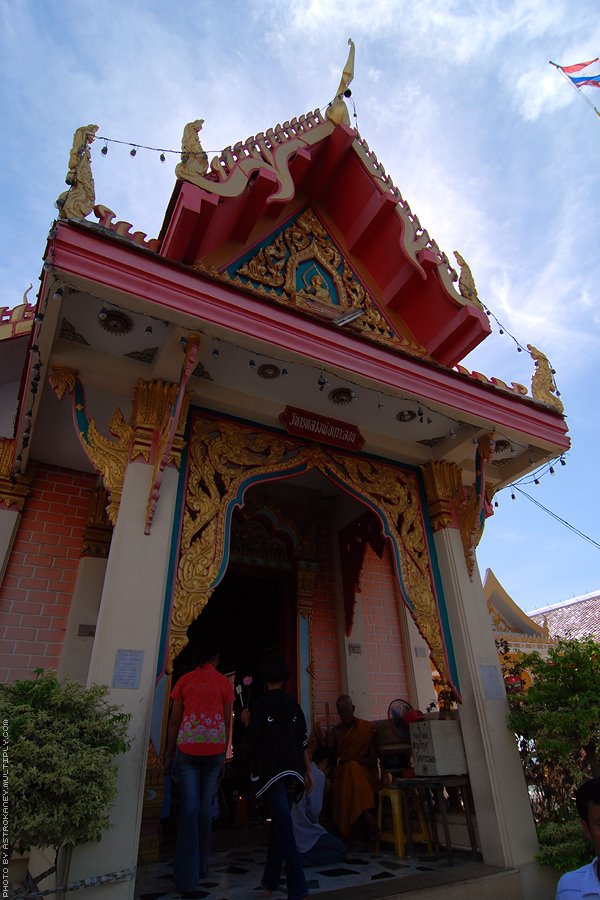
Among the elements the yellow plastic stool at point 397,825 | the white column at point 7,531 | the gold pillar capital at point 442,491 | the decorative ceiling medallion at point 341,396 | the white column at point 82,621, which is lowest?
the yellow plastic stool at point 397,825

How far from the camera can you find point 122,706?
9.49 ft

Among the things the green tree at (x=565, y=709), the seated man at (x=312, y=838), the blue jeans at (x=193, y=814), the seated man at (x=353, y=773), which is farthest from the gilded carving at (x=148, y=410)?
the green tree at (x=565, y=709)

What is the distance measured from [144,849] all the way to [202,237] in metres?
4.40

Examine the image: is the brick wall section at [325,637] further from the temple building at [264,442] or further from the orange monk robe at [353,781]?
the orange monk robe at [353,781]

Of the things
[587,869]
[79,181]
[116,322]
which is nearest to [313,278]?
[116,322]

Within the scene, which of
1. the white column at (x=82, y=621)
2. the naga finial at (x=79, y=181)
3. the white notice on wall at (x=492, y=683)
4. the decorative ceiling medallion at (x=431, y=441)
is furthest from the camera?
the decorative ceiling medallion at (x=431, y=441)

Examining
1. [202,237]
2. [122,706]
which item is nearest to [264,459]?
[202,237]

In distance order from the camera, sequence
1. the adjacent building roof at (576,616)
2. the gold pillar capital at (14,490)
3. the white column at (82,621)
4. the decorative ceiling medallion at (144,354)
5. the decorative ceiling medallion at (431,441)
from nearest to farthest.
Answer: the decorative ceiling medallion at (144,354)
the white column at (82,621)
the gold pillar capital at (14,490)
the decorative ceiling medallion at (431,441)
the adjacent building roof at (576,616)

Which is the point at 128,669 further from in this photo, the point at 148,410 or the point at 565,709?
the point at 565,709

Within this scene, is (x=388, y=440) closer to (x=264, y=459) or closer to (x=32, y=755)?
(x=264, y=459)

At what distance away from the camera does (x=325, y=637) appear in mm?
5836

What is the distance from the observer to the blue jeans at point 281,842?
104 inches

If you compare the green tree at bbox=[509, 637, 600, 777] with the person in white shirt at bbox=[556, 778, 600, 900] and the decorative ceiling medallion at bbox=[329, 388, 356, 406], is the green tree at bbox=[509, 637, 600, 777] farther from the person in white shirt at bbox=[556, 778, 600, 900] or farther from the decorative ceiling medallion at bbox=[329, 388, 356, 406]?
the decorative ceiling medallion at bbox=[329, 388, 356, 406]

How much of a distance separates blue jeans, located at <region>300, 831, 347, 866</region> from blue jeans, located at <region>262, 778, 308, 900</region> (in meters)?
0.93
